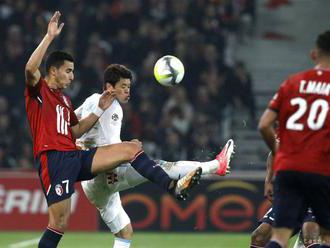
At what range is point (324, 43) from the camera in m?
6.89

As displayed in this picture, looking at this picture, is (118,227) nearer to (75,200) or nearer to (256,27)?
(75,200)

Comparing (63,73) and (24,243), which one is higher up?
(63,73)

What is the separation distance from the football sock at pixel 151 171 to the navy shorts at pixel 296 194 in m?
1.61

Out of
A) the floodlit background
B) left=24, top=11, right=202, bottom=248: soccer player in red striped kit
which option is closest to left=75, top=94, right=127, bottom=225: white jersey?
left=24, top=11, right=202, bottom=248: soccer player in red striped kit

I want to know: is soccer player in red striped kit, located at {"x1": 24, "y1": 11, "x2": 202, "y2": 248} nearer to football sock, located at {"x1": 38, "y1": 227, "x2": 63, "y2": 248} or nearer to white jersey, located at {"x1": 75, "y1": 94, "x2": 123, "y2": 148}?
football sock, located at {"x1": 38, "y1": 227, "x2": 63, "y2": 248}

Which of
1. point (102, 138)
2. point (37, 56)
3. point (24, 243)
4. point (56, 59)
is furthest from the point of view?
point (24, 243)

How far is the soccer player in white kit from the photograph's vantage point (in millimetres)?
8875

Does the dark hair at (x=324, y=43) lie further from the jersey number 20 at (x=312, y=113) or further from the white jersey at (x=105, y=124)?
the white jersey at (x=105, y=124)

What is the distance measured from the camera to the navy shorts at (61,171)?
8.28 meters

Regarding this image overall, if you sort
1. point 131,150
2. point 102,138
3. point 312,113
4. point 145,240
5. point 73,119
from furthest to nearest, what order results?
point 145,240 → point 102,138 → point 73,119 → point 131,150 → point 312,113

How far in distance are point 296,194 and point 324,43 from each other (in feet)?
3.47

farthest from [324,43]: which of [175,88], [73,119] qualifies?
[175,88]

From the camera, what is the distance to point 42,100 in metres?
8.43

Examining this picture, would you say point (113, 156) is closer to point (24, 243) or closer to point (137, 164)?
point (137, 164)
